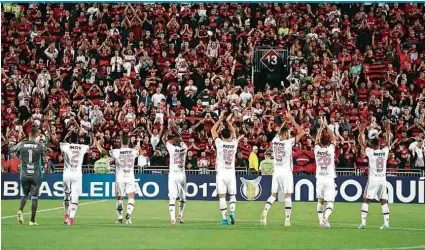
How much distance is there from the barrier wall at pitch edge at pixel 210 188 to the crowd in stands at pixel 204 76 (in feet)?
1.56

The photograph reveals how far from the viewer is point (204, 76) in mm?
31906

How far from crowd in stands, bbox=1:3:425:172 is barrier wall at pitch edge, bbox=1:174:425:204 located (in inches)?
18.7

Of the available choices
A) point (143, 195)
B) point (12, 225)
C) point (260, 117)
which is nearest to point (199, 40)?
point (260, 117)

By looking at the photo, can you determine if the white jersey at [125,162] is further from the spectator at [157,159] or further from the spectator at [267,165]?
the spectator at [157,159]

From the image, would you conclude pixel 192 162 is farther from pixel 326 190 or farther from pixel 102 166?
pixel 326 190

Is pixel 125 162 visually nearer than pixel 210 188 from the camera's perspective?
Yes

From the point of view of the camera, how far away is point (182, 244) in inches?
604

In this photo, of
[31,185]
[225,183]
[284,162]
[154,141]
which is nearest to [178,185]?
[225,183]

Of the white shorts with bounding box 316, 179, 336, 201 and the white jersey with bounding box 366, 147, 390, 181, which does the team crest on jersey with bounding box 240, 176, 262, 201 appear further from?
the white jersey with bounding box 366, 147, 390, 181

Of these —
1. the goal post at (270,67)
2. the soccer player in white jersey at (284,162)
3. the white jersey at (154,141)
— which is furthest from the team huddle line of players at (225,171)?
the goal post at (270,67)

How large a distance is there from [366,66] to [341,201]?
649 centimetres

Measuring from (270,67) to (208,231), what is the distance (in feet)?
50.5

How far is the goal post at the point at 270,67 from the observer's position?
3212 cm

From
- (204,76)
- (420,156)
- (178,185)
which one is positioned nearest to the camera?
(178,185)
